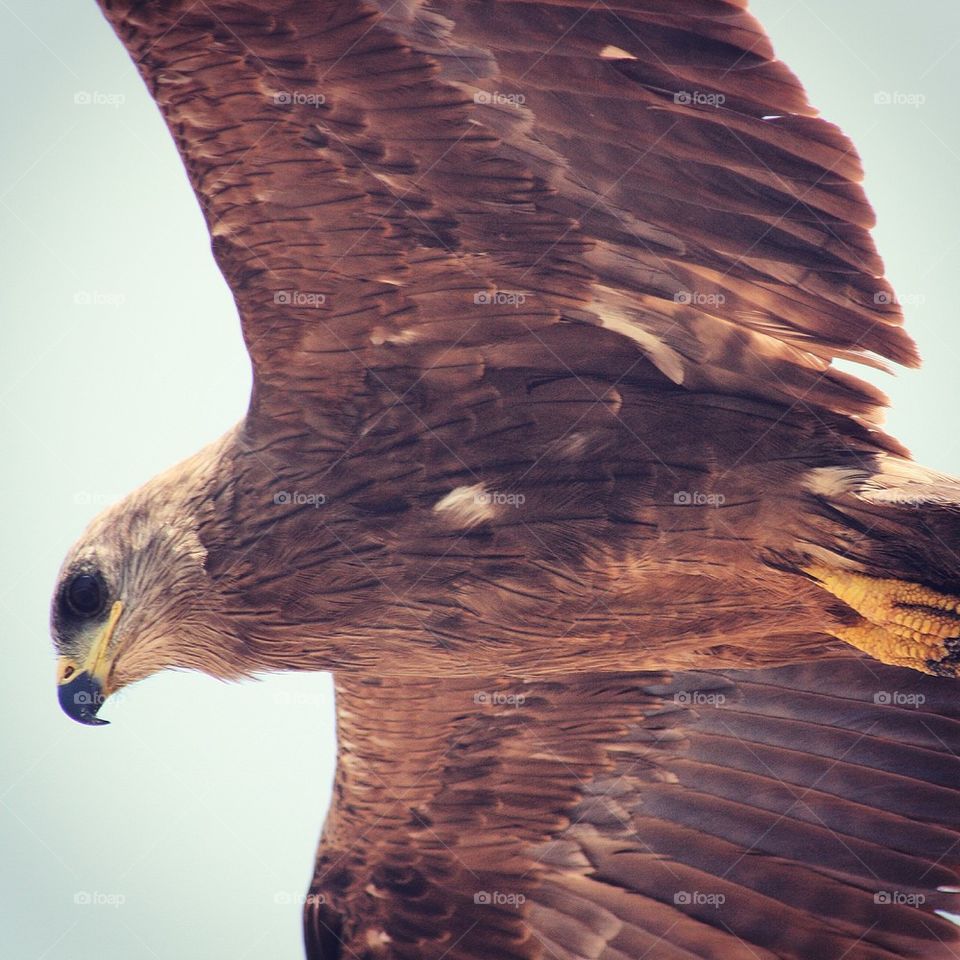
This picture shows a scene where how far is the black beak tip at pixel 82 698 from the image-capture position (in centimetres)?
653

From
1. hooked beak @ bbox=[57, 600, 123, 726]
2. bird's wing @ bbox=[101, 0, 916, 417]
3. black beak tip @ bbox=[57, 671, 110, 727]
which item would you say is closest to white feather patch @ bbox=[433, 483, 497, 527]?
bird's wing @ bbox=[101, 0, 916, 417]

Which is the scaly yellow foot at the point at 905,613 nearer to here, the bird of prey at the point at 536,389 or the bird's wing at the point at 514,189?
the bird of prey at the point at 536,389

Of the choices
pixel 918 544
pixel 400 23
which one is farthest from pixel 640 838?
pixel 400 23

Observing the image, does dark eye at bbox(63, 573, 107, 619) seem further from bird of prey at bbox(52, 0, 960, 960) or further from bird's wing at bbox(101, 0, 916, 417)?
bird's wing at bbox(101, 0, 916, 417)

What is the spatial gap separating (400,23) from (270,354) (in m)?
1.50

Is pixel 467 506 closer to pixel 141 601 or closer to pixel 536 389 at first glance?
pixel 536 389

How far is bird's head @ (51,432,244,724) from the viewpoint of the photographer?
6.46m

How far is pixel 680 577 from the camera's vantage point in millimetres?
6359

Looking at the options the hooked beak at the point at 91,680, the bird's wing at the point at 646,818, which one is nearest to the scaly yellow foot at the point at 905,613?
the bird's wing at the point at 646,818

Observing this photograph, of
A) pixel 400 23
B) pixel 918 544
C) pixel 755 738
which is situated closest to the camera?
pixel 400 23

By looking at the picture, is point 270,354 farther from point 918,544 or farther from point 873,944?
point 873,944

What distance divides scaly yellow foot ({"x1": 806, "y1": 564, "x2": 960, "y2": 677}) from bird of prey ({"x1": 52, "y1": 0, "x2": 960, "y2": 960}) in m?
0.01

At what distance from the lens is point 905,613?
244 inches

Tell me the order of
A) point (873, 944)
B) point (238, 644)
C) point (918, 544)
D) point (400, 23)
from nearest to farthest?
point (400, 23), point (918, 544), point (238, 644), point (873, 944)
